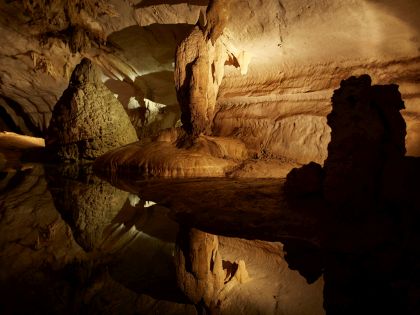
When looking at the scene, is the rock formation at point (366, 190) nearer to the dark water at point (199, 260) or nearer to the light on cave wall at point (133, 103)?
the dark water at point (199, 260)

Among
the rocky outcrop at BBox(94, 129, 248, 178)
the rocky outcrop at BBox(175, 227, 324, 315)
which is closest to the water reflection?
the rocky outcrop at BBox(175, 227, 324, 315)

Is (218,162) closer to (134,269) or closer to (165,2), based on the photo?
(165,2)

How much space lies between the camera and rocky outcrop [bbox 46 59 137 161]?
24.2 feet

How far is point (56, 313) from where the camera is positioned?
117 cm

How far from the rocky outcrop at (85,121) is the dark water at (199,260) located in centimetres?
436

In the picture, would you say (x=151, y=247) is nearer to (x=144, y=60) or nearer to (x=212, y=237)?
(x=212, y=237)

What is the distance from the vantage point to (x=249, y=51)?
22.4ft

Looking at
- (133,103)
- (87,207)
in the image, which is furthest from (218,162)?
(133,103)

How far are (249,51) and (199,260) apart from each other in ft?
19.3

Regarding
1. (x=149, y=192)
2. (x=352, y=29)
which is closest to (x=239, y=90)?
(x=352, y=29)

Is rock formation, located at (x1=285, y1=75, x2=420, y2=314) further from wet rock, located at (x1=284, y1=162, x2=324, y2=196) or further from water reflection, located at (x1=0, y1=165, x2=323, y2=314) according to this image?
water reflection, located at (x1=0, y1=165, x2=323, y2=314)

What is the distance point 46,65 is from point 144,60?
2.68 meters

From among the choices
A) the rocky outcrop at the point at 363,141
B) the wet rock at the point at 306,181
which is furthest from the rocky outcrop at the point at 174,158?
the rocky outcrop at the point at 363,141

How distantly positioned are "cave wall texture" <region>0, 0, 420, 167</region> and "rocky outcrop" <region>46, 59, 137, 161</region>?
97 cm
